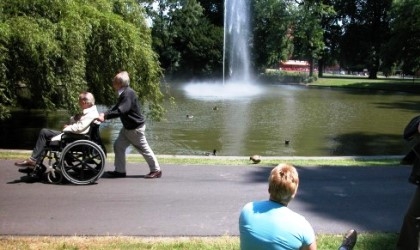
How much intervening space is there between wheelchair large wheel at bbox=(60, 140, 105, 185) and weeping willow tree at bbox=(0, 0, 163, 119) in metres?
5.08

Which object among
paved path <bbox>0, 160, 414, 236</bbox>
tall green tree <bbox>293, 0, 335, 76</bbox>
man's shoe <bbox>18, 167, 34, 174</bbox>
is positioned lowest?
paved path <bbox>0, 160, 414, 236</bbox>

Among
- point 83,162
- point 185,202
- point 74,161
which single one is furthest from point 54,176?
point 185,202

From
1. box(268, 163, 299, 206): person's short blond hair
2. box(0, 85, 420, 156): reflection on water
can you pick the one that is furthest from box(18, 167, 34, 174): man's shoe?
box(0, 85, 420, 156): reflection on water

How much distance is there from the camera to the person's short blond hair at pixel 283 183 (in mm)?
3521

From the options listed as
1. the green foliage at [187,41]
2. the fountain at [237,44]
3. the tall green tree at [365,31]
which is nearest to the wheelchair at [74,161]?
the green foliage at [187,41]

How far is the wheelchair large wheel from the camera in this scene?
25.7ft

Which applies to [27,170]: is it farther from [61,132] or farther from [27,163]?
[61,132]

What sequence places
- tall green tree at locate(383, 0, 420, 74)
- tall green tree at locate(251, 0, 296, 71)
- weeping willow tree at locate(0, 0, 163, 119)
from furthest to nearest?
tall green tree at locate(251, 0, 296, 71) < tall green tree at locate(383, 0, 420, 74) < weeping willow tree at locate(0, 0, 163, 119)

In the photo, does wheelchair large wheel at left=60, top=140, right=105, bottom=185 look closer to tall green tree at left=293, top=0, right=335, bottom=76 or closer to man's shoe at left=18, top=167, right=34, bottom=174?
man's shoe at left=18, top=167, right=34, bottom=174

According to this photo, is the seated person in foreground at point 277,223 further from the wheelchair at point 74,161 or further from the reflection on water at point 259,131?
the reflection on water at point 259,131

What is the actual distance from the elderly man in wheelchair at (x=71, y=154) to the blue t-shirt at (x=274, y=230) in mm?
4690

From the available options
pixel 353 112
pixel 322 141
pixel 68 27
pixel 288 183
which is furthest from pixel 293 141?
pixel 288 183

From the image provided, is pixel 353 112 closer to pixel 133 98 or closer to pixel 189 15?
pixel 133 98

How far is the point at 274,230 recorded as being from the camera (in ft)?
11.3
